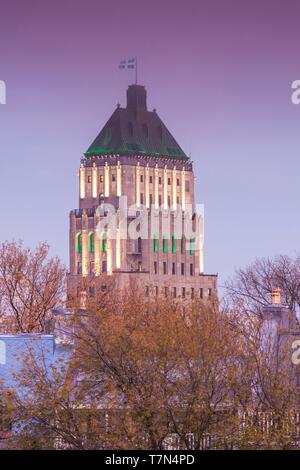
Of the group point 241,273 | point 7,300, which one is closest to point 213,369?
point 7,300

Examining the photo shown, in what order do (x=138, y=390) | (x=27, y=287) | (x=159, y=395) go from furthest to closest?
(x=27, y=287)
(x=138, y=390)
(x=159, y=395)

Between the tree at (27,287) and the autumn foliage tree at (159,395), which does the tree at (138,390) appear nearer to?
the autumn foliage tree at (159,395)

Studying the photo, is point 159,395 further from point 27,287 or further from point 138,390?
point 27,287

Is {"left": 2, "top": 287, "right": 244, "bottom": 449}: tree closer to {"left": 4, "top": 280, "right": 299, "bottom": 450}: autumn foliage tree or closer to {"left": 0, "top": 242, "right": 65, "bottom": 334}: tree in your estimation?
{"left": 4, "top": 280, "right": 299, "bottom": 450}: autumn foliage tree

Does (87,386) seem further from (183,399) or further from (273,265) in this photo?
(273,265)

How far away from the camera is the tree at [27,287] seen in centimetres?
11288

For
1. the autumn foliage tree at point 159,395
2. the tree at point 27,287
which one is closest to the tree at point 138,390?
the autumn foliage tree at point 159,395

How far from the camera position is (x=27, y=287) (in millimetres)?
123062

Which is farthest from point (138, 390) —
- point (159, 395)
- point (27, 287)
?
point (27, 287)

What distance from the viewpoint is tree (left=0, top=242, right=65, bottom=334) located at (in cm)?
11288

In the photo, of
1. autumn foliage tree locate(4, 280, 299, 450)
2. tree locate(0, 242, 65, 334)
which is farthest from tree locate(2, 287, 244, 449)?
tree locate(0, 242, 65, 334)

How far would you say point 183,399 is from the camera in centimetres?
5578

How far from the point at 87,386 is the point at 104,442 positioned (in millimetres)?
2870

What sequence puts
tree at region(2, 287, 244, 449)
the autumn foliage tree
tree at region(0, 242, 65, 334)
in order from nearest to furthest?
the autumn foliage tree → tree at region(2, 287, 244, 449) → tree at region(0, 242, 65, 334)
